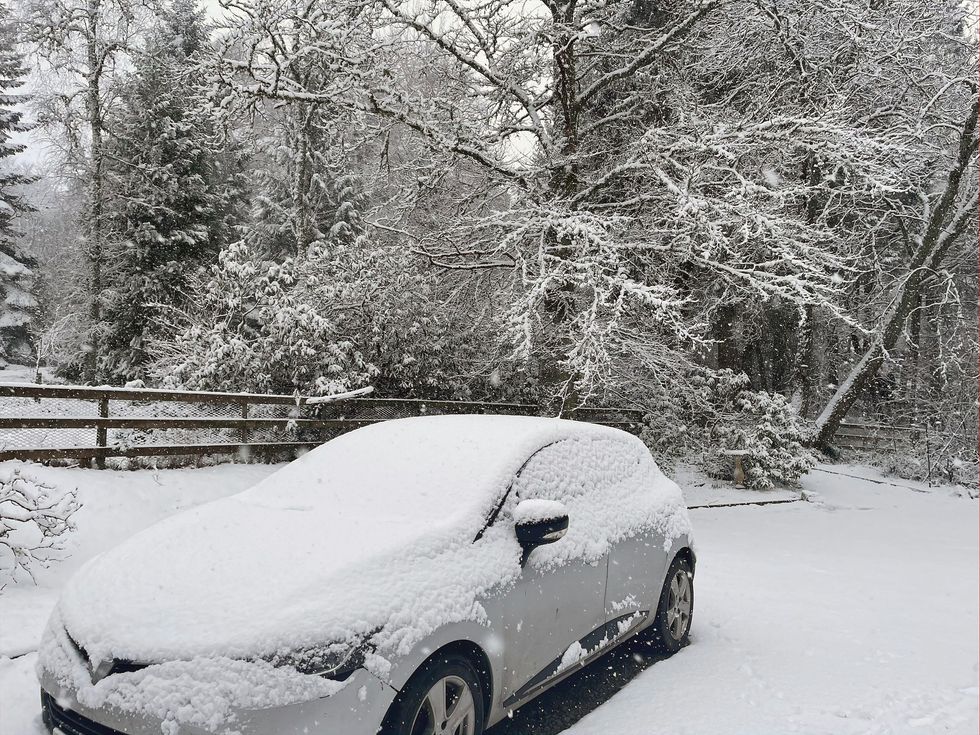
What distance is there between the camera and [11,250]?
91.2ft

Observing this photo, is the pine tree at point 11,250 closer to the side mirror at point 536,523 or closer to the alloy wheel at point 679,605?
the alloy wheel at point 679,605

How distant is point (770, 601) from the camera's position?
21.5ft

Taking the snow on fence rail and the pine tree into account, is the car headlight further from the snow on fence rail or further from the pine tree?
the pine tree

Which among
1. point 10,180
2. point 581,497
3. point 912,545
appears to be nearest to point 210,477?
point 581,497

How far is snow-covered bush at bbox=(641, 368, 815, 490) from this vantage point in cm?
1389

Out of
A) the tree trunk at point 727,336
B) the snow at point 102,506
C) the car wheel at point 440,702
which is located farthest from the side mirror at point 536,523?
the tree trunk at point 727,336

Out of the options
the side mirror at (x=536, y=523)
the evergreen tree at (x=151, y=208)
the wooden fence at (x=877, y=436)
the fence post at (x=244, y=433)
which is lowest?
the wooden fence at (x=877, y=436)

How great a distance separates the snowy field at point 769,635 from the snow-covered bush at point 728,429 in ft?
8.82

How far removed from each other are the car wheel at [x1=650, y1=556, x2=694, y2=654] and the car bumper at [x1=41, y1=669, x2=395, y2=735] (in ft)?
9.29

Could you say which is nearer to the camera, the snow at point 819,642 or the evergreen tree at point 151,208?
the snow at point 819,642

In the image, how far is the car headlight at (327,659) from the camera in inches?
97.1

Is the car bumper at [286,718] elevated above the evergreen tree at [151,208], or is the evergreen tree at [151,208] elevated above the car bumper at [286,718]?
the evergreen tree at [151,208]

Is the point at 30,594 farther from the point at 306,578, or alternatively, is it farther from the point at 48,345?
the point at 48,345

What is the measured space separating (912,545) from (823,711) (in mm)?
7594
